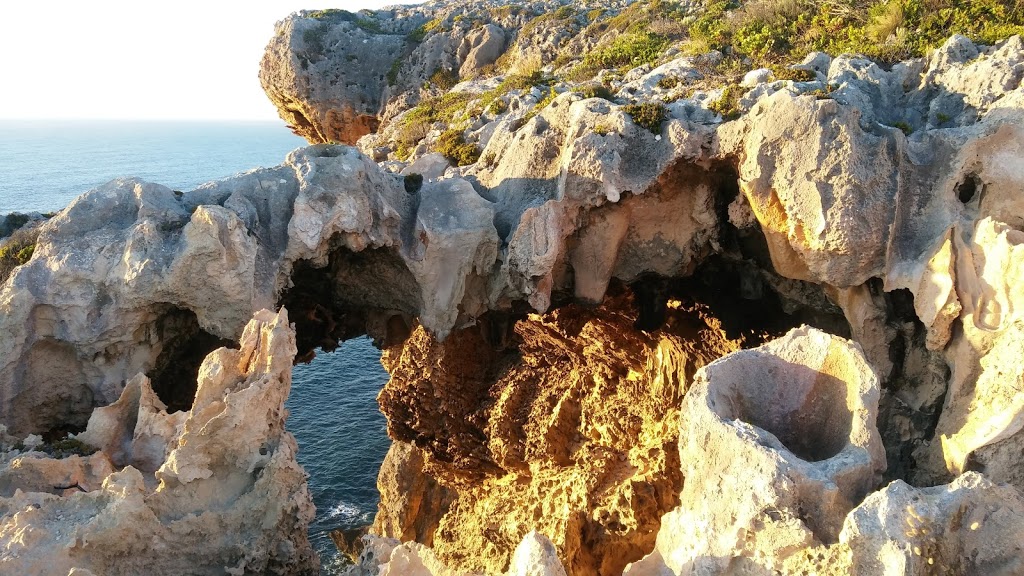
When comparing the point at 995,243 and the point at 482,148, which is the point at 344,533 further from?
the point at 995,243

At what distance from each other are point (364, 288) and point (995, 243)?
45.9 feet

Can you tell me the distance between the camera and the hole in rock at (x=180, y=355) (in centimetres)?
1424

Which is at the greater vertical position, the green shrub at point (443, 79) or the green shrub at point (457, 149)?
the green shrub at point (443, 79)

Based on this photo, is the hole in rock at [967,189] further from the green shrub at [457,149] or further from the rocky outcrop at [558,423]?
the green shrub at [457,149]

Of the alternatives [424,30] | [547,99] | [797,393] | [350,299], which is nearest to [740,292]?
[797,393]

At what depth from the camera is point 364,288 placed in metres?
17.1

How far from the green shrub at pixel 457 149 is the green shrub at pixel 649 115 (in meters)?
5.56

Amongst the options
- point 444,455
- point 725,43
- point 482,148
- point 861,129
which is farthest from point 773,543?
point 725,43

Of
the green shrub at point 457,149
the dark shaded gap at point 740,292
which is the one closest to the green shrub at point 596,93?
the dark shaded gap at point 740,292

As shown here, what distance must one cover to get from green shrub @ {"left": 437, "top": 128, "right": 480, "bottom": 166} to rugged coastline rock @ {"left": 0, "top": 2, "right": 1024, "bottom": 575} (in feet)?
0.63

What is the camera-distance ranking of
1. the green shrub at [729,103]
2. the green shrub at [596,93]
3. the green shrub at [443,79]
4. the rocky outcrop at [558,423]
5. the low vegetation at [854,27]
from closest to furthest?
the green shrub at [729,103], the green shrub at [596,93], the low vegetation at [854,27], the rocky outcrop at [558,423], the green shrub at [443,79]

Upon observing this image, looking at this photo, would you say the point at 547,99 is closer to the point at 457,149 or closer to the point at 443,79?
the point at 457,149

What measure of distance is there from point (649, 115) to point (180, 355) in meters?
12.5

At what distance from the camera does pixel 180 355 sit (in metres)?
14.9
